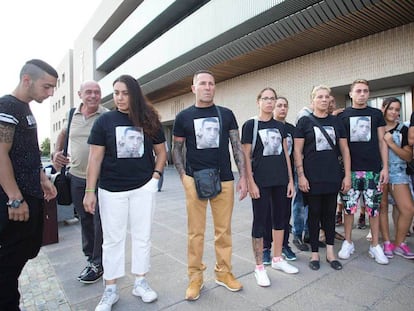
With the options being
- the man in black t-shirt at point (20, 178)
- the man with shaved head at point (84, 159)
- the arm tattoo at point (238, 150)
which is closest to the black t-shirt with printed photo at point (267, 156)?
the arm tattoo at point (238, 150)

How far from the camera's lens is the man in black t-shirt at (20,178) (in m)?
2.00

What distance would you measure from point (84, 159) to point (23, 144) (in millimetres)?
1012

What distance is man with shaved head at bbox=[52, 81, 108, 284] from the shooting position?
3.12 meters

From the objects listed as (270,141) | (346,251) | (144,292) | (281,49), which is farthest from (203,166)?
(281,49)

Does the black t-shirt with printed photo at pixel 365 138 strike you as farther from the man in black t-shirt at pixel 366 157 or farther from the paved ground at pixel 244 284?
the paved ground at pixel 244 284

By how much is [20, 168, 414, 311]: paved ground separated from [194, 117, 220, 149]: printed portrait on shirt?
1389 millimetres

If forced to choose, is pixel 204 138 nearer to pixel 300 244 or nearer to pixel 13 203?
pixel 13 203

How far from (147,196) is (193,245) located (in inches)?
25.2

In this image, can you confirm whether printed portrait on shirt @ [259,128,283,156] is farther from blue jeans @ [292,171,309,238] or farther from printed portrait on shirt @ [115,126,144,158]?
printed portrait on shirt @ [115,126,144,158]

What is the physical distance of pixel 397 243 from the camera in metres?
3.59

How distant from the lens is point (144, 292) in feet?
8.68

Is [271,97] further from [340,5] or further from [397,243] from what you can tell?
[340,5]

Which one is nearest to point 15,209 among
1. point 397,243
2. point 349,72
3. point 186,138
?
point 186,138

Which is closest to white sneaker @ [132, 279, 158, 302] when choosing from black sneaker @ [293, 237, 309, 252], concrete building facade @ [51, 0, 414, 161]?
black sneaker @ [293, 237, 309, 252]
